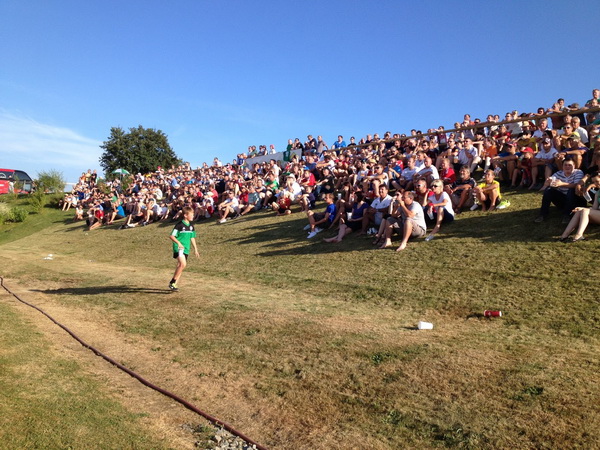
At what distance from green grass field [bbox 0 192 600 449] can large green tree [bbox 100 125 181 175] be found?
129 ft

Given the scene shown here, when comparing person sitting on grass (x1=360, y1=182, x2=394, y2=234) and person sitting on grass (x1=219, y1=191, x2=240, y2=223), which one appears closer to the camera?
person sitting on grass (x1=360, y1=182, x2=394, y2=234)

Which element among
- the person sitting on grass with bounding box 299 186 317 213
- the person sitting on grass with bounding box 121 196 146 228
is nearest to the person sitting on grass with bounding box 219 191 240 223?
the person sitting on grass with bounding box 299 186 317 213

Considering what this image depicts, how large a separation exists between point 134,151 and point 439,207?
45986 millimetres

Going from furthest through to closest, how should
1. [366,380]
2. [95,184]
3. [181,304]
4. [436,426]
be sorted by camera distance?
[95,184]
[181,304]
[366,380]
[436,426]

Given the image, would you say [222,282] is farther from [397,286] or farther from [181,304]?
[397,286]

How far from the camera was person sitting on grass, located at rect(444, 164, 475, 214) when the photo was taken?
11.9 metres

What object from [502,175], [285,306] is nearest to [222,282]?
[285,306]

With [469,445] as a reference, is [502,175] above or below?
above

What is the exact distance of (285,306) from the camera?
27.6 ft

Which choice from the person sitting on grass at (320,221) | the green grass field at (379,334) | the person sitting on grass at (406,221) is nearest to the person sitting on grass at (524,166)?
the green grass field at (379,334)

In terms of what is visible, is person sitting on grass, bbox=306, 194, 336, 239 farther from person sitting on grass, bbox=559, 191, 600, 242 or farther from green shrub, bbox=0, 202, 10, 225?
green shrub, bbox=0, 202, 10, 225

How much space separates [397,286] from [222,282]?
4.37 meters

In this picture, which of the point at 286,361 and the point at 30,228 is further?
the point at 30,228

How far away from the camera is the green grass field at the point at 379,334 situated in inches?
168
